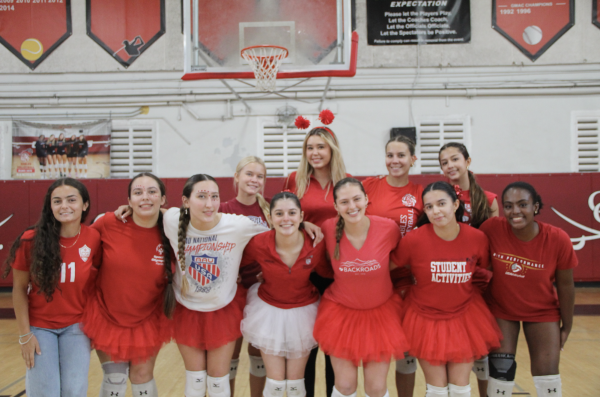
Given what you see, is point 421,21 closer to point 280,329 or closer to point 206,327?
point 280,329

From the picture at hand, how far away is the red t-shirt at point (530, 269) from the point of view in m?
2.17

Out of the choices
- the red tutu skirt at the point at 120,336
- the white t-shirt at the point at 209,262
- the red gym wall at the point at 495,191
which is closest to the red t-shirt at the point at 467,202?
the white t-shirt at the point at 209,262

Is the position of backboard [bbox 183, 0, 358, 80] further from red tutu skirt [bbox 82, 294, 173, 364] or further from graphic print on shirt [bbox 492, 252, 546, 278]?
red tutu skirt [bbox 82, 294, 173, 364]

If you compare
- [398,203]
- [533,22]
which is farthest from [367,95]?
[398,203]

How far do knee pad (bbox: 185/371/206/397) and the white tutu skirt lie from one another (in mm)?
342

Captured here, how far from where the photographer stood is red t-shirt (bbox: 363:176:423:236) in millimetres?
2469

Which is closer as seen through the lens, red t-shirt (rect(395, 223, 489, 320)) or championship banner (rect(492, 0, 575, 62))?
red t-shirt (rect(395, 223, 489, 320))

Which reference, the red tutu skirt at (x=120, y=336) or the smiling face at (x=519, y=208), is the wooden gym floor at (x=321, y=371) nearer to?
the red tutu skirt at (x=120, y=336)

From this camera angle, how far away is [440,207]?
83.3 inches

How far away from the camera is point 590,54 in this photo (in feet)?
22.2

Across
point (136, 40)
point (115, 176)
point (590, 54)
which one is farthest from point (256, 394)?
point (590, 54)

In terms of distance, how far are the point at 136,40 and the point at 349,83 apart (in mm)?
3838

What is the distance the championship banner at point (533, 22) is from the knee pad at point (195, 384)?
7.22 metres

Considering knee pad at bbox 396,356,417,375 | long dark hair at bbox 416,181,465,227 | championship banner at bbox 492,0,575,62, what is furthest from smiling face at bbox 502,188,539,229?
championship banner at bbox 492,0,575,62
